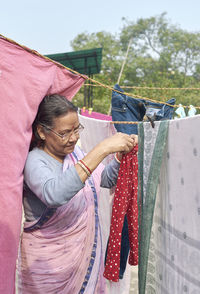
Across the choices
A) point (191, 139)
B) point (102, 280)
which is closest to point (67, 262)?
point (102, 280)

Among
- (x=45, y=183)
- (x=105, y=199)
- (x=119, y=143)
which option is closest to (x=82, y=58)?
(x=105, y=199)

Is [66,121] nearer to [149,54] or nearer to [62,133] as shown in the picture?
[62,133]

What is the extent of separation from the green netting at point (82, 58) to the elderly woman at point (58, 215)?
7053 mm

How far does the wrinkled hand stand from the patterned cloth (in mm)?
67

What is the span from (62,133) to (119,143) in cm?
30

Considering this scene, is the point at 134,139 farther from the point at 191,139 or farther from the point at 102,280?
the point at 102,280

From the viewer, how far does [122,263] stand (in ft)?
6.41

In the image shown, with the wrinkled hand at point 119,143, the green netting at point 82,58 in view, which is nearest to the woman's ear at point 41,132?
the wrinkled hand at point 119,143

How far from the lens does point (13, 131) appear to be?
4.23ft

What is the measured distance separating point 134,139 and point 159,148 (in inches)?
10.9

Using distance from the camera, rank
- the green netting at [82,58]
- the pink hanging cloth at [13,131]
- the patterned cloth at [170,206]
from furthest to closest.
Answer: the green netting at [82,58]
the pink hanging cloth at [13,131]
the patterned cloth at [170,206]

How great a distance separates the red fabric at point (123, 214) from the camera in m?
1.49

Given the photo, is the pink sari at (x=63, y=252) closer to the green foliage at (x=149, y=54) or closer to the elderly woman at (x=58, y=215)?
the elderly woman at (x=58, y=215)

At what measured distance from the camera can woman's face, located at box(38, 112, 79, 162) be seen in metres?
1.40
